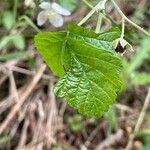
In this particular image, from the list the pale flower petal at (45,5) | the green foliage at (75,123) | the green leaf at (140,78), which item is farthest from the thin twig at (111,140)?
the pale flower petal at (45,5)

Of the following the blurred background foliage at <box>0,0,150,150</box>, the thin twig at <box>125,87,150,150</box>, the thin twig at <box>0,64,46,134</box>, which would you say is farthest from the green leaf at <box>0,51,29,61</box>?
the thin twig at <box>125,87,150,150</box>

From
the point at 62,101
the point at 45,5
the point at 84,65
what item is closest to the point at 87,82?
the point at 84,65

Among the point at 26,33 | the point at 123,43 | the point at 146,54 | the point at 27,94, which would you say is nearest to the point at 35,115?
the point at 27,94

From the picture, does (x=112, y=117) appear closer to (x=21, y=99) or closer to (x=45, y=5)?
(x=21, y=99)

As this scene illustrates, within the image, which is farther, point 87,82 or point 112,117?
point 112,117

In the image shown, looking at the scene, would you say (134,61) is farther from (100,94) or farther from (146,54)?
(100,94)

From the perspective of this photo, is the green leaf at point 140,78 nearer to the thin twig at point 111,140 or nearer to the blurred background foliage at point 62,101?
the blurred background foliage at point 62,101
